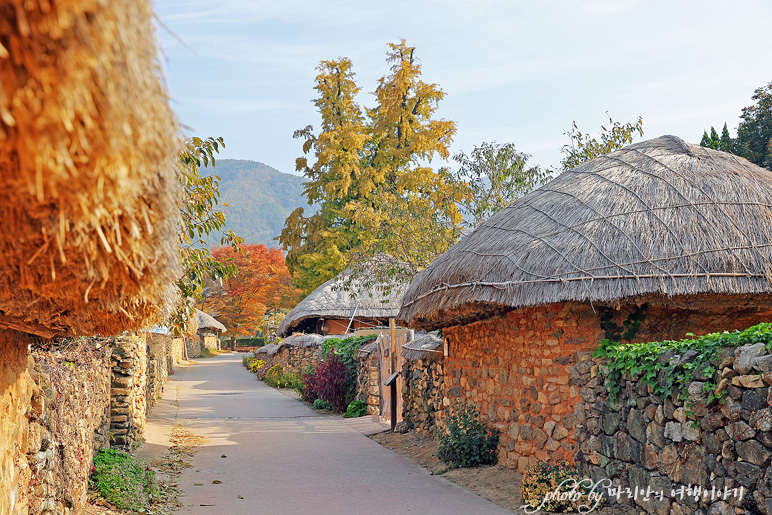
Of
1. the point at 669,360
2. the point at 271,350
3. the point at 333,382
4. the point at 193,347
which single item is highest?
the point at 669,360

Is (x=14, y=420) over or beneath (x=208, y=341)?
over

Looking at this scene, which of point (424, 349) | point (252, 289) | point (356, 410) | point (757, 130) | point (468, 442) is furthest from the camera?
point (252, 289)

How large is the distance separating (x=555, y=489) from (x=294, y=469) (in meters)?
4.18

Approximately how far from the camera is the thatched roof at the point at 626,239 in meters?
7.03

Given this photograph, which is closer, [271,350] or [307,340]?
[307,340]

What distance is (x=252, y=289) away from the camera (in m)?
49.7

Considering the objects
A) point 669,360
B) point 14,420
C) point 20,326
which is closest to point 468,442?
point 669,360

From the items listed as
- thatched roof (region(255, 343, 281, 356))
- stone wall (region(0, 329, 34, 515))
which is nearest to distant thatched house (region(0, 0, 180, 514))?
stone wall (region(0, 329, 34, 515))

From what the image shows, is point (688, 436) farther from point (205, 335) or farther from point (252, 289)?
point (205, 335)

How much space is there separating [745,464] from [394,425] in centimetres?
905

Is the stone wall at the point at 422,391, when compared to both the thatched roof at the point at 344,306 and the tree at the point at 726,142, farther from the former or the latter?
the tree at the point at 726,142

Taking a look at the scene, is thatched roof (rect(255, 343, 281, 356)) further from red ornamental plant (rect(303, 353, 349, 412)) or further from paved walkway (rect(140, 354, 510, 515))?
paved walkway (rect(140, 354, 510, 515))

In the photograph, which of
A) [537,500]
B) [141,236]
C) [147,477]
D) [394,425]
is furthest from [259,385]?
[141,236]

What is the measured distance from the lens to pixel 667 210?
7781 mm
